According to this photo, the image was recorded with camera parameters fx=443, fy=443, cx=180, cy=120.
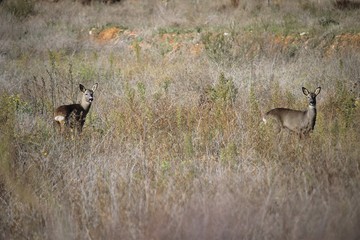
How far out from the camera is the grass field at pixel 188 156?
288 cm

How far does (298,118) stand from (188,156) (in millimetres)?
2091

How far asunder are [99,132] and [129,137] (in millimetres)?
537

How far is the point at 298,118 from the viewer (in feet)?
19.2

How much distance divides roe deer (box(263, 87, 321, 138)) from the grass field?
0.59 ft

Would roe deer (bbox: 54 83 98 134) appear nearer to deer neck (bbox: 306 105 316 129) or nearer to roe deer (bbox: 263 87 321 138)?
roe deer (bbox: 263 87 321 138)

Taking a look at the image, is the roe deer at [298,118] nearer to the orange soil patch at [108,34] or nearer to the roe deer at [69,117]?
the roe deer at [69,117]

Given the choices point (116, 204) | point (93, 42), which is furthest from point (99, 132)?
point (93, 42)

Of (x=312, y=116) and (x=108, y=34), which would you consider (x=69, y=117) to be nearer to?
(x=312, y=116)

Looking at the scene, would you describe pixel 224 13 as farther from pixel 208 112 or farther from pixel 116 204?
pixel 116 204

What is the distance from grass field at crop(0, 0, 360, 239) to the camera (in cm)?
288

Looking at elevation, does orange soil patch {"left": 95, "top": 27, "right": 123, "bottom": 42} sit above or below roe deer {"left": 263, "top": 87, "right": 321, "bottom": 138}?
above

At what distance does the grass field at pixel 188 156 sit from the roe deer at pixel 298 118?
0.18 meters

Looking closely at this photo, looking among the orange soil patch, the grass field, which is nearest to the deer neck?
the grass field

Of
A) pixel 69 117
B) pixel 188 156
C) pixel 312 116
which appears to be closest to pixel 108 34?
pixel 69 117
